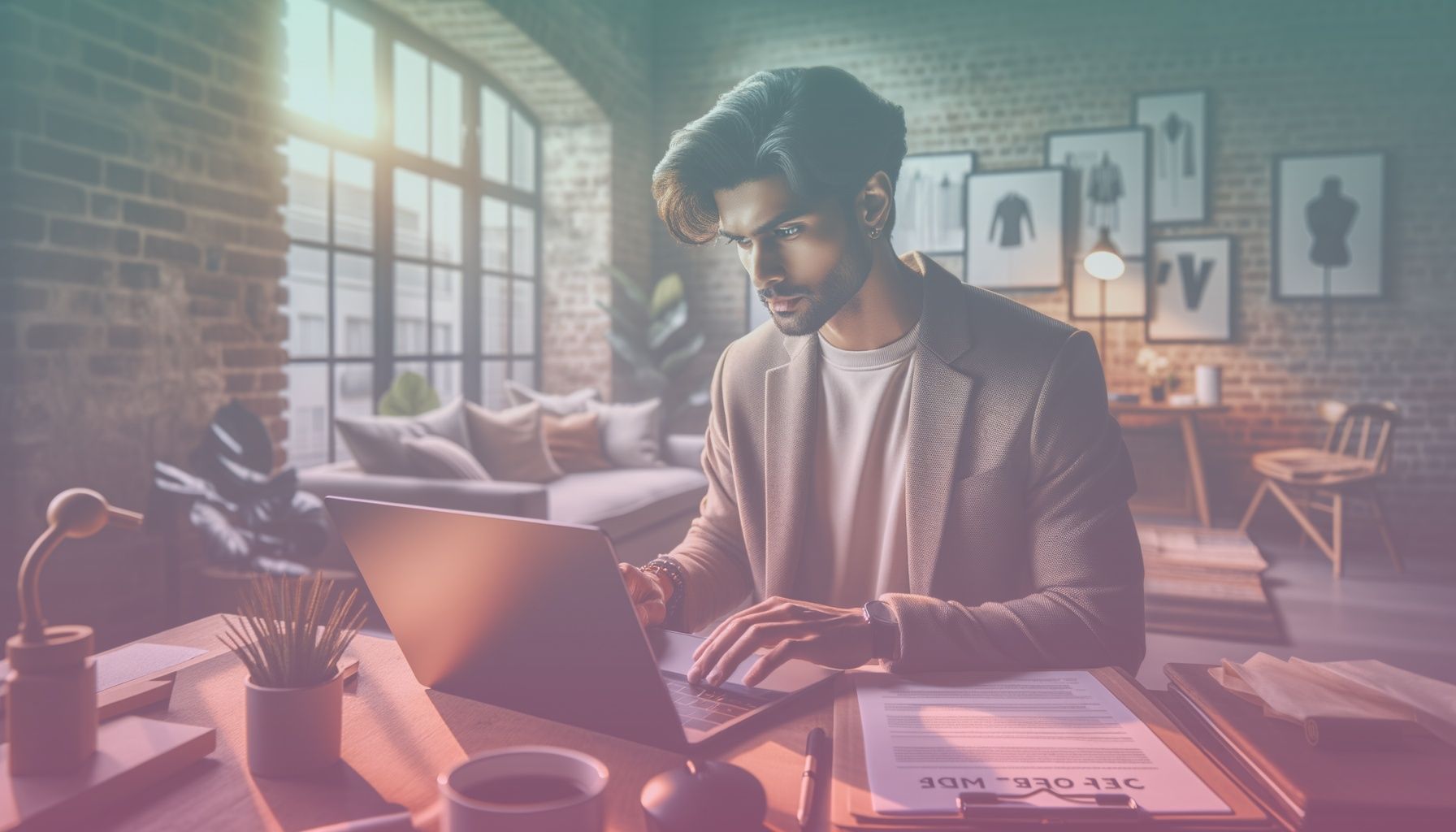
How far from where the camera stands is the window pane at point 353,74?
14.2 feet

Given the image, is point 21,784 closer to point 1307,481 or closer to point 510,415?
point 510,415

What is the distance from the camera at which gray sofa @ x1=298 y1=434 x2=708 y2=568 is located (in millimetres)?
3160

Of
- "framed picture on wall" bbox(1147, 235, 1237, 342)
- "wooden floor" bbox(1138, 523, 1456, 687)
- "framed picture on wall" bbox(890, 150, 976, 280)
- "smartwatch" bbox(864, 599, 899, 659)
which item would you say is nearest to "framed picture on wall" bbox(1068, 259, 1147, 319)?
"framed picture on wall" bbox(1147, 235, 1237, 342)

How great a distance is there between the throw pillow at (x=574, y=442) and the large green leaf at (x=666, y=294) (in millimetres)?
1458

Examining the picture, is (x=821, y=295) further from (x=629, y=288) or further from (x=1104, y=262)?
(x=629, y=288)

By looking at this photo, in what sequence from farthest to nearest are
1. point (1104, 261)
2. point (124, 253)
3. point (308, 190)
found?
→ 1. point (1104, 261)
2. point (308, 190)
3. point (124, 253)

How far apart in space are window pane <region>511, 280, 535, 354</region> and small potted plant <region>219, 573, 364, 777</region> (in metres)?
5.39

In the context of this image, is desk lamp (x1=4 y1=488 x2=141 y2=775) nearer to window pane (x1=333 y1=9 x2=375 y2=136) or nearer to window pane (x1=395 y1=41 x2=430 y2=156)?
window pane (x1=333 y1=9 x2=375 y2=136)

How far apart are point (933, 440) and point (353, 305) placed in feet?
12.6

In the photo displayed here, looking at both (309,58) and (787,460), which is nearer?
(787,460)

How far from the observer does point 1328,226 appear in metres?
5.62

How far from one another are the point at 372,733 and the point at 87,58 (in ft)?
8.74

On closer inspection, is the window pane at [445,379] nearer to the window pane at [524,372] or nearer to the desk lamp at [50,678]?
the window pane at [524,372]

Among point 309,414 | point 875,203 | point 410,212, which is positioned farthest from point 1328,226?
point 309,414
